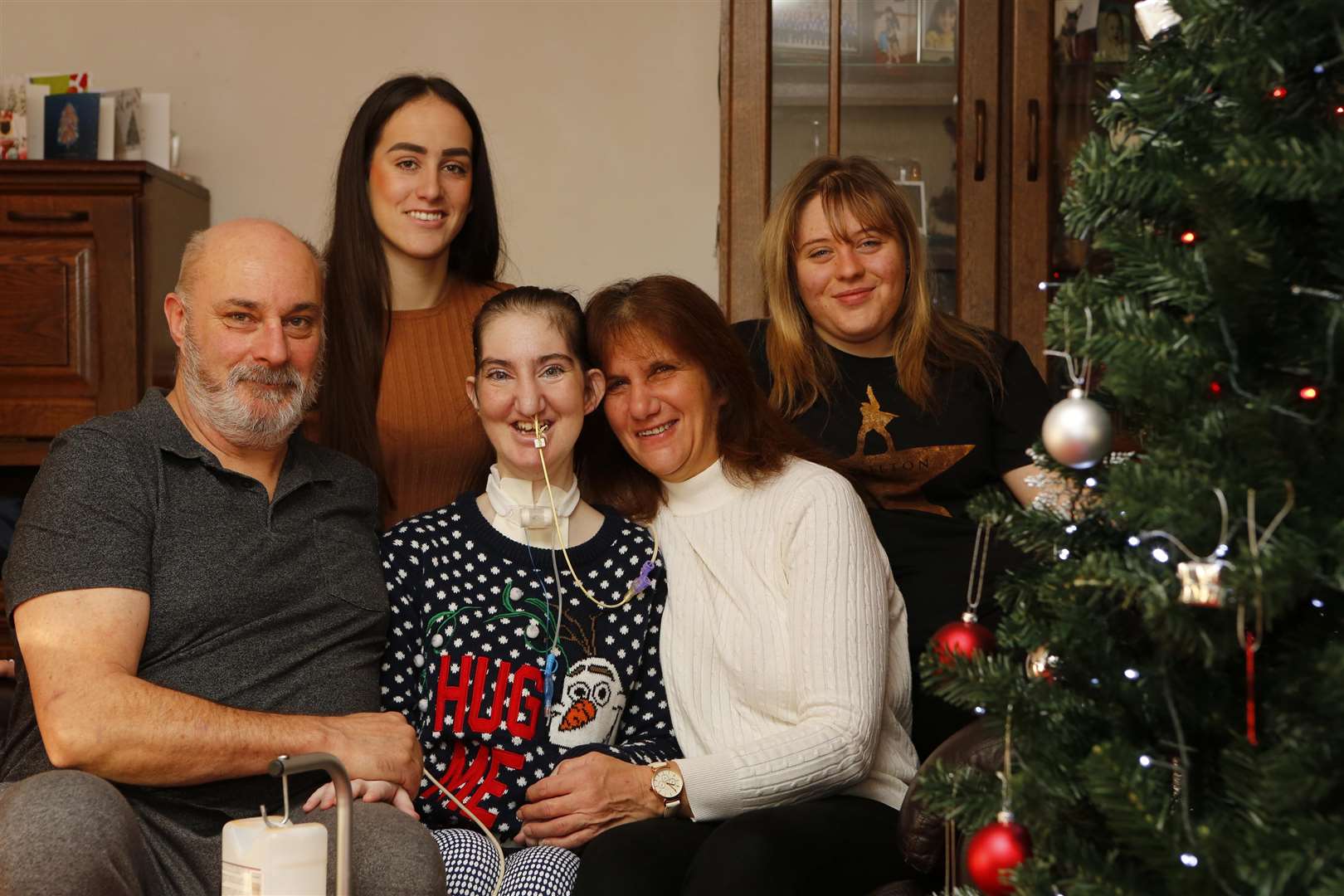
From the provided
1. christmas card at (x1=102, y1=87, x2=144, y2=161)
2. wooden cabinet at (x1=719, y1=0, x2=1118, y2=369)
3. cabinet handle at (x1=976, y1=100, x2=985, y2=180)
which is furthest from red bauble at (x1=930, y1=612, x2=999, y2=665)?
christmas card at (x1=102, y1=87, x2=144, y2=161)

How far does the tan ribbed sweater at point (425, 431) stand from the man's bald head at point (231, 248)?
389 millimetres

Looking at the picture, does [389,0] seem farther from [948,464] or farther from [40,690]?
[40,690]

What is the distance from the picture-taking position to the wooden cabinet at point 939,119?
3.15 metres

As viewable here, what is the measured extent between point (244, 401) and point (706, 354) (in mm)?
636

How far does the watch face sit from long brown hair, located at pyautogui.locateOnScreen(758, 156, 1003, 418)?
0.68 meters

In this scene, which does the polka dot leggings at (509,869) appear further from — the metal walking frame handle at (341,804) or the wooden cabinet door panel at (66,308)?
the wooden cabinet door panel at (66,308)

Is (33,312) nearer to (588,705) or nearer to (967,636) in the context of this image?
(588,705)

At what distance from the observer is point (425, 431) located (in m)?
2.24

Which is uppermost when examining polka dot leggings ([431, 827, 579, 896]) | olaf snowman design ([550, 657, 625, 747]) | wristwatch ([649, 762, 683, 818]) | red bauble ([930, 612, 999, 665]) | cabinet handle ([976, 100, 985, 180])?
cabinet handle ([976, 100, 985, 180])

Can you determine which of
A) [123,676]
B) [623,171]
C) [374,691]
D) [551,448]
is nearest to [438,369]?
[551,448]

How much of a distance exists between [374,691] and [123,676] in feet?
1.15

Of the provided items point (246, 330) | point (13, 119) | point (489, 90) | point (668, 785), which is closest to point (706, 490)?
point (668, 785)

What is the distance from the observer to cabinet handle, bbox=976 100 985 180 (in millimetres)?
3156

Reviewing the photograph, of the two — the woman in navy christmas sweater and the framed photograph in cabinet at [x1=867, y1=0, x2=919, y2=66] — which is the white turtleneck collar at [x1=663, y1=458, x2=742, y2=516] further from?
the framed photograph in cabinet at [x1=867, y1=0, x2=919, y2=66]
